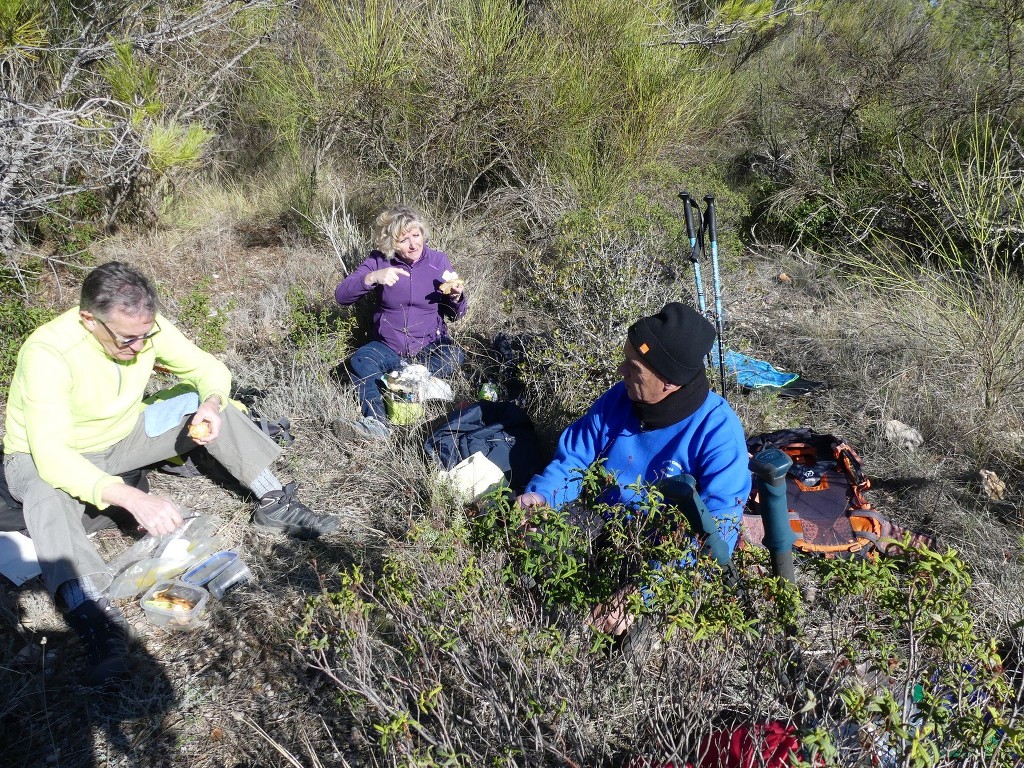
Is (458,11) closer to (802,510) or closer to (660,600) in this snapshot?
(802,510)

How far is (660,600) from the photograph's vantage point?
139 centimetres

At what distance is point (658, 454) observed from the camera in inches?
89.2

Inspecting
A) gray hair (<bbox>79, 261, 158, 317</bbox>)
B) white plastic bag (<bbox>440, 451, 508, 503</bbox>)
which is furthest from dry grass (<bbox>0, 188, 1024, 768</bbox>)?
gray hair (<bbox>79, 261, 158, 317</bbox>)

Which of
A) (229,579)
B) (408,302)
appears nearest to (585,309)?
(408,302)

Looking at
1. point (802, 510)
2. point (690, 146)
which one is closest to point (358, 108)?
point (690, 146)

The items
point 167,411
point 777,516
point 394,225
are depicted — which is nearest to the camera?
point 777,516

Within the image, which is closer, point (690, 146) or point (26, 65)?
point (26, 65)

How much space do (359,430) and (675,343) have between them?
2.08 meters

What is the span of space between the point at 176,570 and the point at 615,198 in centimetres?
392

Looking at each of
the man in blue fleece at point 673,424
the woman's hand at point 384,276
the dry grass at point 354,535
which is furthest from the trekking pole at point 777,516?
the woman's hand at point 384,276

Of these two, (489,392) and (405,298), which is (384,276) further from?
(489,392)

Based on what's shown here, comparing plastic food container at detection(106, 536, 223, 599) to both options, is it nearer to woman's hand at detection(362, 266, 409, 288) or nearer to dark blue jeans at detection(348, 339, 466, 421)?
dark blue jeans at detection(348, 339, 466, 421)

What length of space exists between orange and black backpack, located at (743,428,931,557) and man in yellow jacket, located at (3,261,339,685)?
6.30 feet

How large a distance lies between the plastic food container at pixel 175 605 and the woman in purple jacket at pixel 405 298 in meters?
1.60
